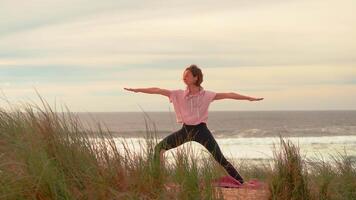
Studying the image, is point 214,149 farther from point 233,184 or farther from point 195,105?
point 195,105

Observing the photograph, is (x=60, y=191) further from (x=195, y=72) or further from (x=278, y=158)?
(x=195, y=72)

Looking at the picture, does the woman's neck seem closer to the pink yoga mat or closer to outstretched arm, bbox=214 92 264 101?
outstretched arm, bbox=214 92 264 101

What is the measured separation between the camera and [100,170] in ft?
16.9

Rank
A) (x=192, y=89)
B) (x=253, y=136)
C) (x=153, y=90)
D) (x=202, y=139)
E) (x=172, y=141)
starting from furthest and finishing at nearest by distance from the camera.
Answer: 1. (x=253, y=136)
2. (x=192, y=89)
3. (x=153, y=90)
4. (x=202, y=139)
5. (x=172, y=141)

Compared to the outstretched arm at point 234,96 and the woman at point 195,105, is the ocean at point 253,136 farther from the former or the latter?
the outstretched arm at point 234,96

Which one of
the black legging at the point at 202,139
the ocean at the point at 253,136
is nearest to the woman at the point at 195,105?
the black legging at the point at 202,139

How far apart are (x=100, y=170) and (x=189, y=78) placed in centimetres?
276

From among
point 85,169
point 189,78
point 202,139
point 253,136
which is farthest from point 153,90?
point 253,136

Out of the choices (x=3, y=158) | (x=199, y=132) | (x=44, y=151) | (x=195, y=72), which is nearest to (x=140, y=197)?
(x=44, y=151)

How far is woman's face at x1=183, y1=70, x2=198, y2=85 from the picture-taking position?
24.8 feet

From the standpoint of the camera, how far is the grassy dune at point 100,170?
4918mm

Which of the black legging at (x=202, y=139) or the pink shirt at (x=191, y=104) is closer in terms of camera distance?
the black legging at (x=202, y=139)

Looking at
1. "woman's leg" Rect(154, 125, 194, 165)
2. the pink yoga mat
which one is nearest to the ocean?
"woman's leg" Rect(154, 125, 194, 165)

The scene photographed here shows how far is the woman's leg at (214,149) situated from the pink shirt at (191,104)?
0.18 metres
